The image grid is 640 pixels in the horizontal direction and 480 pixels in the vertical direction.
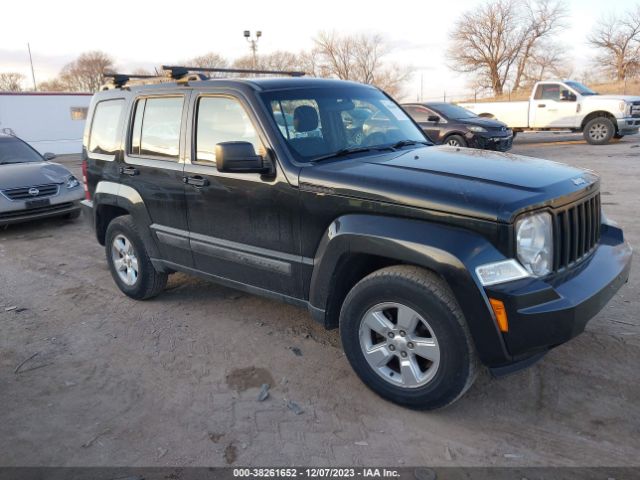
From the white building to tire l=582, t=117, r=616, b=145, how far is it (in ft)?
74.4

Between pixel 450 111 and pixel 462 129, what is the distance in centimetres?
123

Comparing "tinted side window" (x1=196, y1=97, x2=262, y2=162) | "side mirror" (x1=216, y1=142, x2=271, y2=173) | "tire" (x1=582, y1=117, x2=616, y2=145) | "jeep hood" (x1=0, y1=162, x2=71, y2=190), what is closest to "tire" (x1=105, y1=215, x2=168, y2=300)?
"tinted side window" (x1=196, y1=97, x2=262, y2=162)

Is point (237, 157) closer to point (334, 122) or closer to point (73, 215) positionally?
point (334, 122)

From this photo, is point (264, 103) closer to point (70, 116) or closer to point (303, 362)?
point (303, 362)

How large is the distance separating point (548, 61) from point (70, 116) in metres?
45.0

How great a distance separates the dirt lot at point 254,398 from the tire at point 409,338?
180 millimetres

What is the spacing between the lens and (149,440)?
9.75 feet

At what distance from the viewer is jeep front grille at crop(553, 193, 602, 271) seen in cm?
291

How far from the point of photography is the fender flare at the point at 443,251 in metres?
2.69

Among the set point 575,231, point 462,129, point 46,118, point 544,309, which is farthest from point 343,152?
point 46,118

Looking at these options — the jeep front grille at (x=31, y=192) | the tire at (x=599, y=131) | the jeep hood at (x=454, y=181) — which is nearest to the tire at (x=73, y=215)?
the jeep front grille at (x=31, y=192)

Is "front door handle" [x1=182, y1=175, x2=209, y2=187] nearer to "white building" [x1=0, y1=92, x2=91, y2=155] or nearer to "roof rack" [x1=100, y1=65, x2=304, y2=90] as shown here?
"roof rack" [x1=100, y1=65, x2=304, y2=90]

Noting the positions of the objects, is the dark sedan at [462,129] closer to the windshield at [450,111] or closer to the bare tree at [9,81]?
the windshield at [450,111]

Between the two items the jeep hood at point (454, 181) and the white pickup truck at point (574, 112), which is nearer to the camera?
the jeep hood at point (454, 181)
